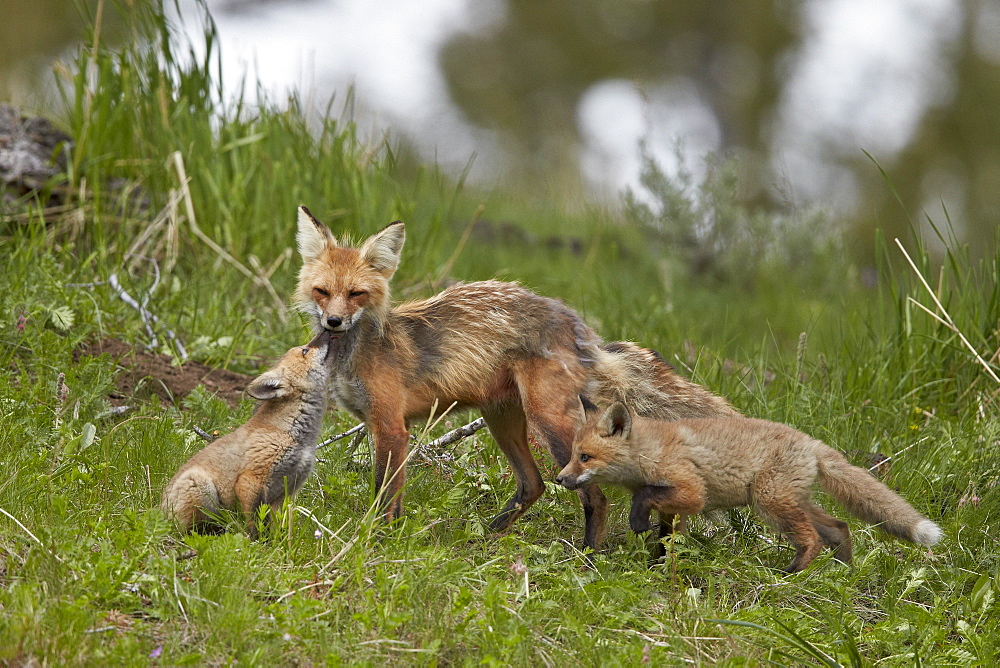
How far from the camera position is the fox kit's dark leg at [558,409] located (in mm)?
4582

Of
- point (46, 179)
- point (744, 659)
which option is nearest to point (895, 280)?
point (744, 659)

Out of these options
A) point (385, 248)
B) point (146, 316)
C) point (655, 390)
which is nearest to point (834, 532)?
point (655, 390)

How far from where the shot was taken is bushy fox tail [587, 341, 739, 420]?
16.5 feet

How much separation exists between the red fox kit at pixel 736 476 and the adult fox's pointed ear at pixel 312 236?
1.82m

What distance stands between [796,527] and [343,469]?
252 centimetres

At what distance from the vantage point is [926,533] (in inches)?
170

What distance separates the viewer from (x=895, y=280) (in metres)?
7.23

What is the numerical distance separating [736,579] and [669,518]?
44 centimetres

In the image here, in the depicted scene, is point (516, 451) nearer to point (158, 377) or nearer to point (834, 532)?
point (834, 532)

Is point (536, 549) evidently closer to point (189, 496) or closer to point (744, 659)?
point (744, 659)

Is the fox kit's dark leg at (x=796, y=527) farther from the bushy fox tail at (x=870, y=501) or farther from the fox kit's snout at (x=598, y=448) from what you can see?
the fox kit's snout at (x=598, y=448)

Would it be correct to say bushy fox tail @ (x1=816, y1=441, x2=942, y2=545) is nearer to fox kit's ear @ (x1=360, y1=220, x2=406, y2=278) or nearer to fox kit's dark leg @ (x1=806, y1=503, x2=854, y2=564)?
fox kit's dark leg @ (x1=806, y1=503, x2=854, y2=564)

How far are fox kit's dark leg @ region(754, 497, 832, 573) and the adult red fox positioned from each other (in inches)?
34.0

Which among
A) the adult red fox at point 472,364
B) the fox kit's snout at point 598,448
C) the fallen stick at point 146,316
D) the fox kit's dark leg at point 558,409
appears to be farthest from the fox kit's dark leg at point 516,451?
the fallen stick at point 146,316
